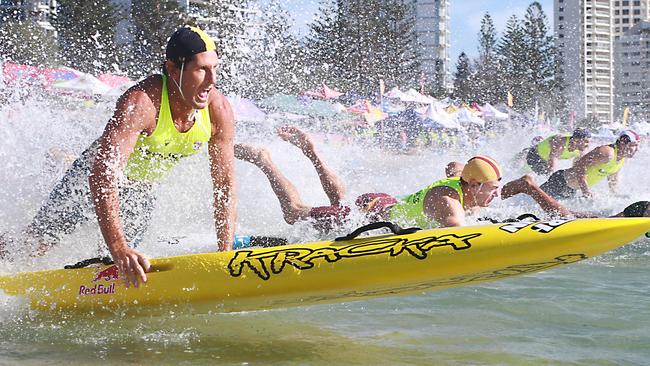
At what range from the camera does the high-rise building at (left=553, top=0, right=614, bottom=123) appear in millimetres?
96562

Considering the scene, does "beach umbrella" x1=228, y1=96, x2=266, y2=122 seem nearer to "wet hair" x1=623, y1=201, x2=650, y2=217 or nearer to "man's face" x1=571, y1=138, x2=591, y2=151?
"man's face" x1=571, y1=138, x2=591, y2=151

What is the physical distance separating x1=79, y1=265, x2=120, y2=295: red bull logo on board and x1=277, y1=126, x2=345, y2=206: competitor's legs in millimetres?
3414

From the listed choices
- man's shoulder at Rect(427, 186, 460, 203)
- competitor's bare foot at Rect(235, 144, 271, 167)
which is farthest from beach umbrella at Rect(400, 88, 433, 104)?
man's shoulder at Rect(427, 186, 460, 203)

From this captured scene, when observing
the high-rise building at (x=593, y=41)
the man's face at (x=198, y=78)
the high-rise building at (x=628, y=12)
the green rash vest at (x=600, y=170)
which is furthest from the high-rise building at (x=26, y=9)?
the high-rise building at (x=628, y=12)

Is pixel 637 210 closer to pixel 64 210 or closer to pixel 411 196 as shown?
pixel 411 196

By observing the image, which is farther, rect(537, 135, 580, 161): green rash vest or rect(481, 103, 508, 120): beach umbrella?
rect(481, 103, 508, 120): beach umbrella

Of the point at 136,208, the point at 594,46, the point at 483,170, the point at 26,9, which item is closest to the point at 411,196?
the point at 483,170

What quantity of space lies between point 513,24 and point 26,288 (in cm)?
4892

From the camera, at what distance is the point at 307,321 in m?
4.80

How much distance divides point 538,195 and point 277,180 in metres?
2.43

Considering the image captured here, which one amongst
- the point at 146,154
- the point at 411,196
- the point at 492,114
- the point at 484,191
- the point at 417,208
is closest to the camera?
the point at 146,154

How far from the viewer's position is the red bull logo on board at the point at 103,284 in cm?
418

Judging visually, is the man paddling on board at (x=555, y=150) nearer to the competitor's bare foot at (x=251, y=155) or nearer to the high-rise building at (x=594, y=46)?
the competitor's bare foot at (x=251, y=155)

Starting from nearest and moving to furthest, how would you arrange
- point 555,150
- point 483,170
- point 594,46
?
point 483,170 < point 555,150 < point 594,46
